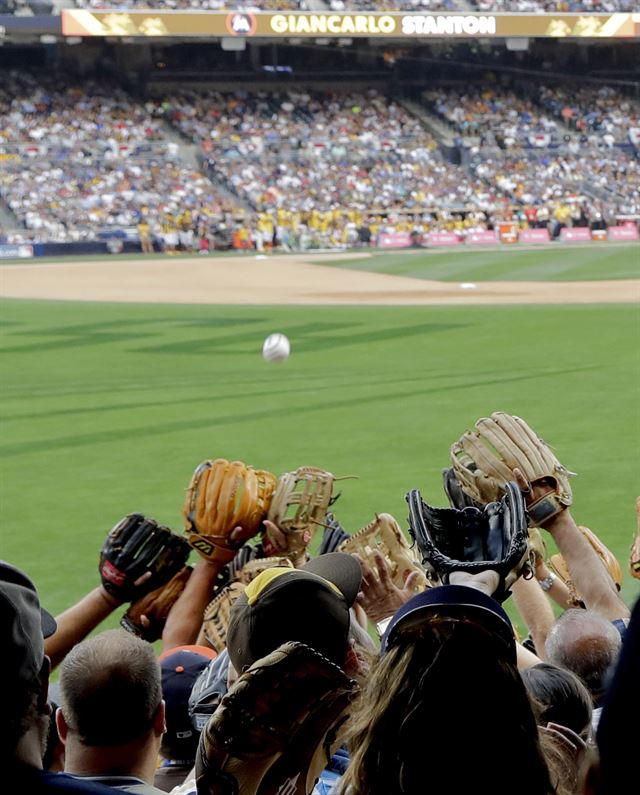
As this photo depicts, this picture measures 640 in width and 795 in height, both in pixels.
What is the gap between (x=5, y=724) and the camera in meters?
1.97

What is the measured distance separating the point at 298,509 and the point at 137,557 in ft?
2.53

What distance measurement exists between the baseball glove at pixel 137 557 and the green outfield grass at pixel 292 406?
247 cm

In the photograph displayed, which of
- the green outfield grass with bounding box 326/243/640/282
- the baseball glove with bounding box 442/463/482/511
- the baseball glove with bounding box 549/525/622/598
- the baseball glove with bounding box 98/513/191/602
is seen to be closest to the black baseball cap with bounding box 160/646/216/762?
the baseball glove with bounding box 98/513/191/602

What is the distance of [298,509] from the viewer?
17.3 feet

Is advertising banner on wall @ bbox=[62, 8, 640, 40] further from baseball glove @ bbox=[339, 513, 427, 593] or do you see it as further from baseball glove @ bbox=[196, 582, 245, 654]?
Result: baseball glove @ bbox=[196, 582, 245, 654]

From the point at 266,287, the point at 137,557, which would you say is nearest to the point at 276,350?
the point at 137,557

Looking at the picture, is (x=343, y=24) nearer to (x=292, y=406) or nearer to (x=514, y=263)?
(x=514, y=263)

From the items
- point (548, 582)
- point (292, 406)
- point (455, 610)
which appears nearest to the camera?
point (455, 610)

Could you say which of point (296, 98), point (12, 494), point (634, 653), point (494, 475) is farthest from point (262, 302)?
point (296, 98)

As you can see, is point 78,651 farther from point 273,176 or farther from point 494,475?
point 273,176

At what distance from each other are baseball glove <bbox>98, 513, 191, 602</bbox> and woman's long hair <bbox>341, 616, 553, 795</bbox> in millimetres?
2782

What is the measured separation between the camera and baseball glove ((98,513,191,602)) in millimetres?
4836

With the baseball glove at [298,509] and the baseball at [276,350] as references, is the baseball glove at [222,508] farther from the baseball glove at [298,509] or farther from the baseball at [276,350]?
the baseball at [276,350]

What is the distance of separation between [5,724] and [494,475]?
9.03ft
